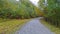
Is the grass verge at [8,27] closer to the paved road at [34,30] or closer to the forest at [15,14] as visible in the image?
the forest at [15,14]

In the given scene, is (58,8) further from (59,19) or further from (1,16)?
(1,16)

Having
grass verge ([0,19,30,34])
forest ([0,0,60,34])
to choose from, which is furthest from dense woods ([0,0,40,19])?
grass verge ([0,19,30,34])

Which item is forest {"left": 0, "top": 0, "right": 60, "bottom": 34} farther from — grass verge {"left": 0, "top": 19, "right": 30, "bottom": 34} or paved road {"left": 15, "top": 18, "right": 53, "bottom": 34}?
paved road {"left": 15, "top": 18, "right": 53, "bottom": 34}

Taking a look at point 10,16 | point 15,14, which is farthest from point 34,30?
point 15,14

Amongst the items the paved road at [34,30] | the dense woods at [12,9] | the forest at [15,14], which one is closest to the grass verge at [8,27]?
the forest at [15,14]

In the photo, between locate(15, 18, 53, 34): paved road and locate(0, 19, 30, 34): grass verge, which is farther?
locate(0, 19, 30, 34): grass verge

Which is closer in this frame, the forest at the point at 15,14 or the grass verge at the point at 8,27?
the grass verge at the point at 8,27

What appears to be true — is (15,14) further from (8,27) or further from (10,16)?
(8,27)

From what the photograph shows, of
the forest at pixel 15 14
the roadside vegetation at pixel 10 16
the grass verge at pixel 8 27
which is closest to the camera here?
the grass verge at pixel 8 27

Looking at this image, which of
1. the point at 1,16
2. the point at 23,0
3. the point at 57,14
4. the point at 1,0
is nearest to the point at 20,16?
the point at 23,0

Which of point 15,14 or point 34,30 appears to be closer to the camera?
point 34,30

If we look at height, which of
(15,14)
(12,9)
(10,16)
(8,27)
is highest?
(12,9)

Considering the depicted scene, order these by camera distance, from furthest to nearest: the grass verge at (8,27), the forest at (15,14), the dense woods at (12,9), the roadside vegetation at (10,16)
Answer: the dense woods at (12,9) < the forest at (15,14) < the roadside vegetation at (10,16) < the grass verge at (8,27)

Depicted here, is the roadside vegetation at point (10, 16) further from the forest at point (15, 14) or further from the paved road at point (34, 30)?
the paved road at point (34, 30)
